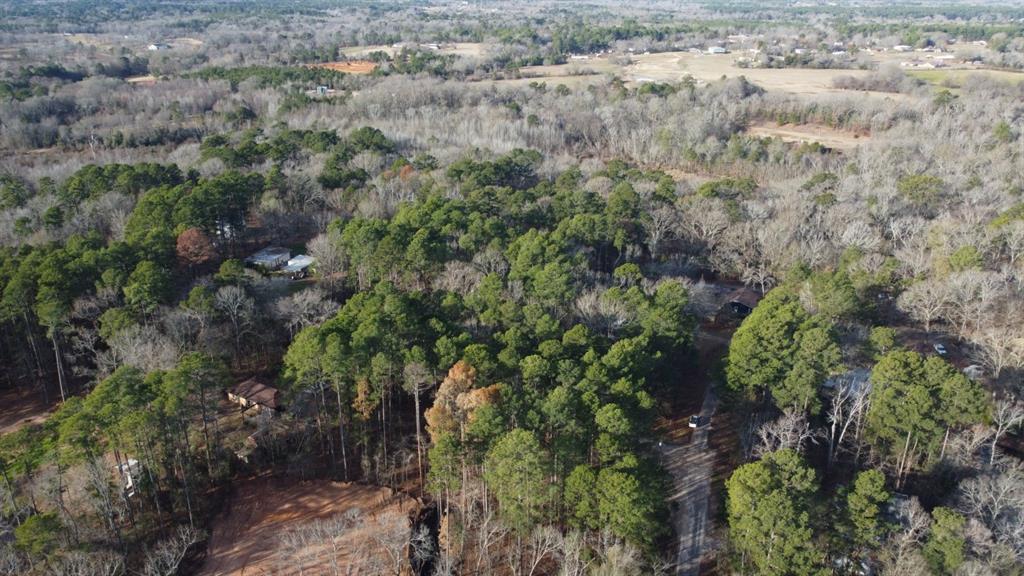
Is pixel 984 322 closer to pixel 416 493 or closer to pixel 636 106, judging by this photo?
pixel 416 493

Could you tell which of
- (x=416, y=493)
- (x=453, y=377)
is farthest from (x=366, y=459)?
(x=453, y=377)

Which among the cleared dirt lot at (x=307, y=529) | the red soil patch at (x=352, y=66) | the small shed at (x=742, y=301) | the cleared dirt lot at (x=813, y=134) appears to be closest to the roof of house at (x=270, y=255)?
the cleared dirt lot at (x=307, y=529)

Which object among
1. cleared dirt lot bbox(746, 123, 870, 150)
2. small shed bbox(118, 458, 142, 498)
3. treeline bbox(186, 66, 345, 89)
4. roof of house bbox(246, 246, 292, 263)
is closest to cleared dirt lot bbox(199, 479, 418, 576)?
small shed bbox(118, 458, 142, 498)

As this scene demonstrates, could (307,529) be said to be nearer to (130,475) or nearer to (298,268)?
(130,475)

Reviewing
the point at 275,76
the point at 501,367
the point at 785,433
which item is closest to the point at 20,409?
the point at 501,367

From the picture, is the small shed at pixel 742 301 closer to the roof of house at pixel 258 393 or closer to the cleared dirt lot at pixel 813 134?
the roof of house at pixel 258 393

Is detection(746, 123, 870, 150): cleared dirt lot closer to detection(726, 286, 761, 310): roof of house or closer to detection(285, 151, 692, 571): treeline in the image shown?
detection(726, 286, 761, 310): roof of house
